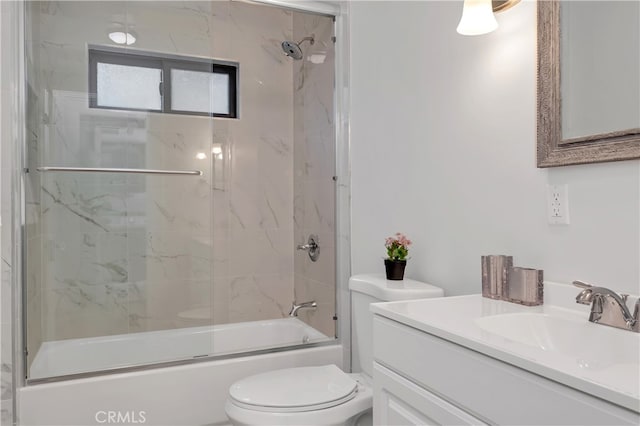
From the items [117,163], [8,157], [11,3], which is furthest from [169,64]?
[8,157]

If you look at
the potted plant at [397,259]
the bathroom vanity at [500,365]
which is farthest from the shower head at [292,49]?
the bathroom vanity at [500,365]

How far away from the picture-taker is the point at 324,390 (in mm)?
1609

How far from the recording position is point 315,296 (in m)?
2.65

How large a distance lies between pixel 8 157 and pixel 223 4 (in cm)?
139

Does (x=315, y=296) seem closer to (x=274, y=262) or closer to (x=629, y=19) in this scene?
(x=274, y=262)

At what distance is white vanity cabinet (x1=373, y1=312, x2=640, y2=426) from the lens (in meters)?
0.71

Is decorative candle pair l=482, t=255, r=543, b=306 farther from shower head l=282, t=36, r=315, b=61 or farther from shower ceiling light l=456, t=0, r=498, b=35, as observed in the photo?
shower head l=282, t=36, r=315, b=61

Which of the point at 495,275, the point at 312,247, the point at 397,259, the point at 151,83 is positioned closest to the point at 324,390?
the point at 397,259

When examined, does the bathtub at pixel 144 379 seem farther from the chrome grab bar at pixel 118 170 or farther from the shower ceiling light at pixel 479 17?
the shower ceiling light at pixel 479 17

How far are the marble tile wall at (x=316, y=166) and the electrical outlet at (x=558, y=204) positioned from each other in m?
1.28

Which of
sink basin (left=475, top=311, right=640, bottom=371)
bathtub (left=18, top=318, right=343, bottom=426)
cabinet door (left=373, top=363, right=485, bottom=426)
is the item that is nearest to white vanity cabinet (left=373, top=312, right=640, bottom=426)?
cabinet door (left=373, top=363, right=485, bottom=426)

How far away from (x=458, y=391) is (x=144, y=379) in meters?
1.48

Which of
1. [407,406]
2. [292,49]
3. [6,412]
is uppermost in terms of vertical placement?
[292,49]

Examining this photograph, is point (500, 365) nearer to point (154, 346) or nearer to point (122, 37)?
point (154, 346)
